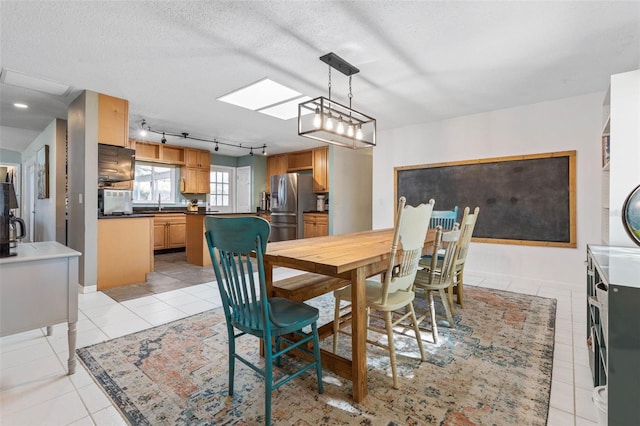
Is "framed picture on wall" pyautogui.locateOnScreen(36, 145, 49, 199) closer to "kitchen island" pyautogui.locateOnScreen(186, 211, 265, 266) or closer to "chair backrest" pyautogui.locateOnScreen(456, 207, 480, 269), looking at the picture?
"kitchen island" pyautogui.locateOnScreen(186, 211, 265, 266)

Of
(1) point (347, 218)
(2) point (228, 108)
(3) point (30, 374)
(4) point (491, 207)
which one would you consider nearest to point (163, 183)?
(2) point (228, 108)

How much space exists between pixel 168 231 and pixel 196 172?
152 cm

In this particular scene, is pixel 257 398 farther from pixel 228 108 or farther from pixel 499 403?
pixel 228 108

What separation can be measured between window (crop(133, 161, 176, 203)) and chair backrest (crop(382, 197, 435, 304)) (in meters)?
6.56

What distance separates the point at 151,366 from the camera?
75.6 inches

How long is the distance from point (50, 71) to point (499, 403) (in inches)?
180

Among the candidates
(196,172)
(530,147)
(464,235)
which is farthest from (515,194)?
(196,172)

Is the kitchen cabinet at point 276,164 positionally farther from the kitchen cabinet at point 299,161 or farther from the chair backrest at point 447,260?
the chair backrest at point 447,260

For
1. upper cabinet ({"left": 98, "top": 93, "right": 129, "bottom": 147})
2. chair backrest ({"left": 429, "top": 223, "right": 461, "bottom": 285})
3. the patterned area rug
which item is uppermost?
upper cabinet ({"left": 98, "top": 93, "right": 129, "bottom": 147})

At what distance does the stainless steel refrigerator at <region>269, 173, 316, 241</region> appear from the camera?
6.40m

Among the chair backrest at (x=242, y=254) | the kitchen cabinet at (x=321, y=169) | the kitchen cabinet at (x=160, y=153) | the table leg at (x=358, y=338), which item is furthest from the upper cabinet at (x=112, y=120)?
the kitchen cabinet at (x=321, y=169)

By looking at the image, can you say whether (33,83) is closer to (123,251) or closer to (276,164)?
(123,251)

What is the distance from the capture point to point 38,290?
173cm

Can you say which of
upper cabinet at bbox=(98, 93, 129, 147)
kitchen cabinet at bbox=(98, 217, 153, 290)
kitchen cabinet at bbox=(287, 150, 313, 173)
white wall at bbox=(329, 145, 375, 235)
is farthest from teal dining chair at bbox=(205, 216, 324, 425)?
kitchen cabinet at bbox=(287, 150, 313, 173)
